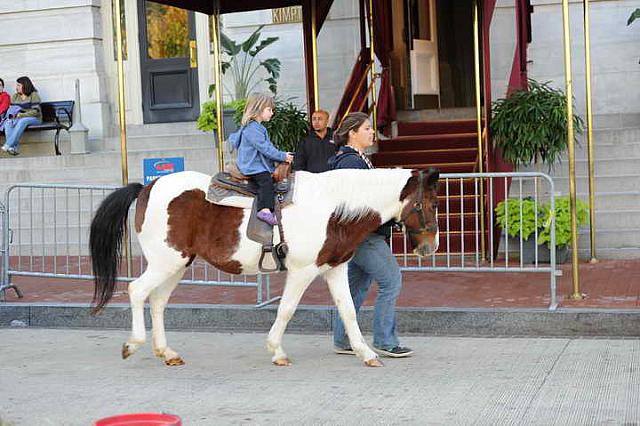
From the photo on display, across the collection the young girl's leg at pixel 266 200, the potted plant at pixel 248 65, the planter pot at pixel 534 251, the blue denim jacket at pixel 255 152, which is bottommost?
the planter pot at pixel 534 251

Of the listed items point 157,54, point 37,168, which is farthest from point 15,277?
point 157,54

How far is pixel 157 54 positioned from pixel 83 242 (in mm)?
5195

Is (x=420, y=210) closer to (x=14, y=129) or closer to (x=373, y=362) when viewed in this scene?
(x=373, y=362)

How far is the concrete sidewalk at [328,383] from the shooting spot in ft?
22.8

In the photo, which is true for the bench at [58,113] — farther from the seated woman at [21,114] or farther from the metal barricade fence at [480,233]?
the metal barricade fence at [480,233]

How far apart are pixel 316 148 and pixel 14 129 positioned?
23.2 feet

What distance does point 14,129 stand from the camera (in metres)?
17.8

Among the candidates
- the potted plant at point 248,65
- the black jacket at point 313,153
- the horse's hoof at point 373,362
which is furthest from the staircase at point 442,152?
Answer: the horse's hoof at point 373,362

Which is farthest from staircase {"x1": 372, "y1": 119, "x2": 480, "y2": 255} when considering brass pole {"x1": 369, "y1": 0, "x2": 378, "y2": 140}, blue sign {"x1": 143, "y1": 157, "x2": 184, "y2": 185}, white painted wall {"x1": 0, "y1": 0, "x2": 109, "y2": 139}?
white painted wall {"x1": 0, "y1": 0, "x2": 109, "y2": 139}

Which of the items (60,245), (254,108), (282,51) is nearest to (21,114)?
(60,245)

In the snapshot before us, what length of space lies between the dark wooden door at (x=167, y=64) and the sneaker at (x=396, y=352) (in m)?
10.9

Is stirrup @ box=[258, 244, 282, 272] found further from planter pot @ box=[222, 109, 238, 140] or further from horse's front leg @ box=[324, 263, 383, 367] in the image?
planter pot @ box=[222, 109, 238, 140]

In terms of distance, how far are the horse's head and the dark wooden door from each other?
11073 millimetres

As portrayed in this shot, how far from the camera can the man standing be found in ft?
41.0
